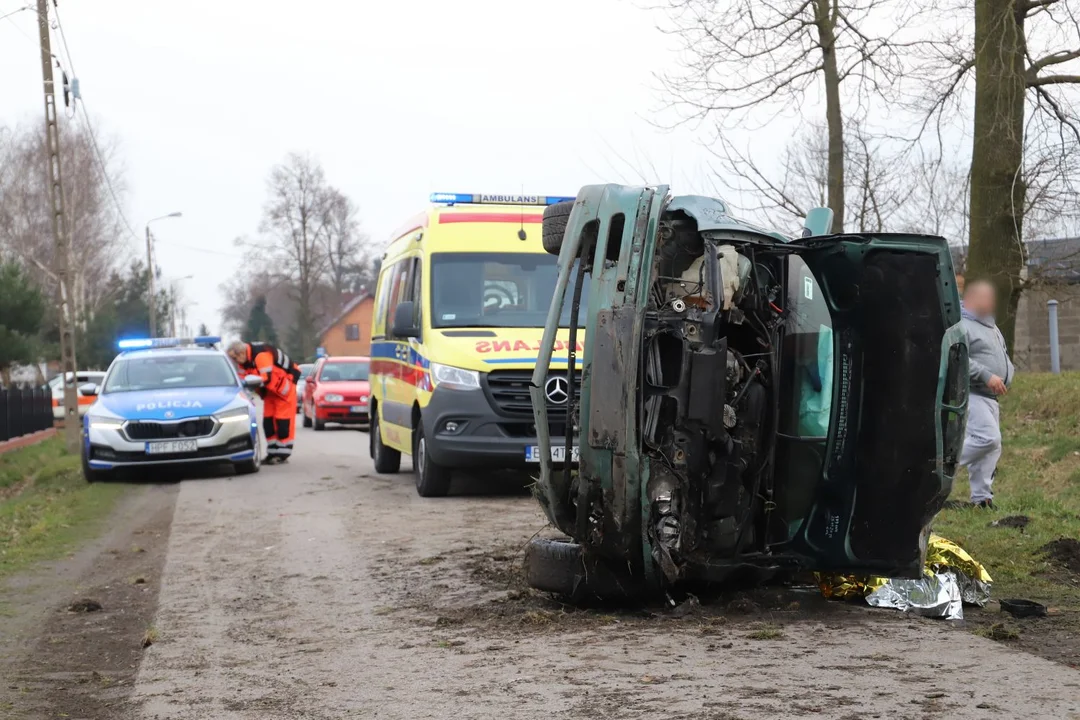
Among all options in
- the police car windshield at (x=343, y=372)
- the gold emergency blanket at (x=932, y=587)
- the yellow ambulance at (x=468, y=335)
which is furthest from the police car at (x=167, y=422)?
the police car windshield at (x=343, y=372)

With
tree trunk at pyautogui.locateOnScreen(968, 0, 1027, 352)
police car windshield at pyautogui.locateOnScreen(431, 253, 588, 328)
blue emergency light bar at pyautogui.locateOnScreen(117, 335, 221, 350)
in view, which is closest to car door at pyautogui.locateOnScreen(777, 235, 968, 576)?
police car windshield at pyautogui.locateOnScreen(431, 253, 588, 328)

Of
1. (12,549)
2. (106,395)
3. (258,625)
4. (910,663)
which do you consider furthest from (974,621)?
(106,395)

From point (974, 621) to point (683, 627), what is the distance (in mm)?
1369

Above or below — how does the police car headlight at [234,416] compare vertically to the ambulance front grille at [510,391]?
below

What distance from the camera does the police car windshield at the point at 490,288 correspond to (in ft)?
41.1

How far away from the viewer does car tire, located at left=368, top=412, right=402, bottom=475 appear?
15.2 metres

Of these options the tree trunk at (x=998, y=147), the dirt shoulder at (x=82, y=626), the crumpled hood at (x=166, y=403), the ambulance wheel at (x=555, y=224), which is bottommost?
the dirt shoulder at (x=82, y=626)

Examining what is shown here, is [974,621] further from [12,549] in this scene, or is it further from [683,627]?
[12,549]

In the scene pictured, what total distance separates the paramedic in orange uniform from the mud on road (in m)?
8.03

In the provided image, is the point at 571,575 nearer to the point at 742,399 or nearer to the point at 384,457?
the point at 742,399

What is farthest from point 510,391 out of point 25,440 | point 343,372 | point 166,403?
point 25,440

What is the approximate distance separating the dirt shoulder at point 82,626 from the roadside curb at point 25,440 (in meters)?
15.5

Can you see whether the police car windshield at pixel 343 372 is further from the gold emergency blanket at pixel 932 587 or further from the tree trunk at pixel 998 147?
the gold emergency blanket at pixel 932 587

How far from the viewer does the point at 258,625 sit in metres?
6.91
